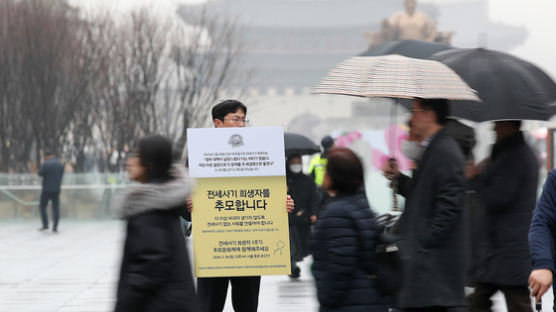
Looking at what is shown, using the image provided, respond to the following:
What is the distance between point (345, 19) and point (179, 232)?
72.5 meters

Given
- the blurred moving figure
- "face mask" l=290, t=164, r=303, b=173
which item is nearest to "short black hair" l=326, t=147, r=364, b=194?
"face mask" l=290, t=164, r=303, b=173

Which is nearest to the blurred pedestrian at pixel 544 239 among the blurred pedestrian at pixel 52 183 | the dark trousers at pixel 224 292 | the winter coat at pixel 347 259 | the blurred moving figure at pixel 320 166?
the winter coat at pixel 347 259

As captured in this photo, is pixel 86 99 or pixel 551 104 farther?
pixel 86 99

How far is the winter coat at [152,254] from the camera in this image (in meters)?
4.18

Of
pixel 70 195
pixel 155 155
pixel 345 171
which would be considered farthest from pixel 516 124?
pixel 70 195

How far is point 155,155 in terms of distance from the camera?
4258 millimetres

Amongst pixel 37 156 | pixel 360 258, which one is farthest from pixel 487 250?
pixel 37 156

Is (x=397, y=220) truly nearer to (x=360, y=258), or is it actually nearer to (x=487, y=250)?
(x=360, y=258)

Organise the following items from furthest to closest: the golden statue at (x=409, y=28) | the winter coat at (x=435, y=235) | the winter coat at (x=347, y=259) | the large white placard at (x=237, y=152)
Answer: the golden statue at (x=409, y=28)
the large white placard at (x=237, y=152)
the winter coat at (x=435, y=235)
the winter coat at (x=347, y=259)

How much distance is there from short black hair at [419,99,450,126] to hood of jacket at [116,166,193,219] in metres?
1.23

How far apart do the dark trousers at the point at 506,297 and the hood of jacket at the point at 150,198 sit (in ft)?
7.44

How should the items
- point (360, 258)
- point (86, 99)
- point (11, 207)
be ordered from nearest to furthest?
1. point (360, 258)
2. point (11, 207)
3. point (86, 99)

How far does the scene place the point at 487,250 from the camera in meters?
5.62

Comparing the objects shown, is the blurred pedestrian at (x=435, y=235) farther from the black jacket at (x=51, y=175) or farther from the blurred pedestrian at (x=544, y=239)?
the black jacket at (x=51, y=175)
